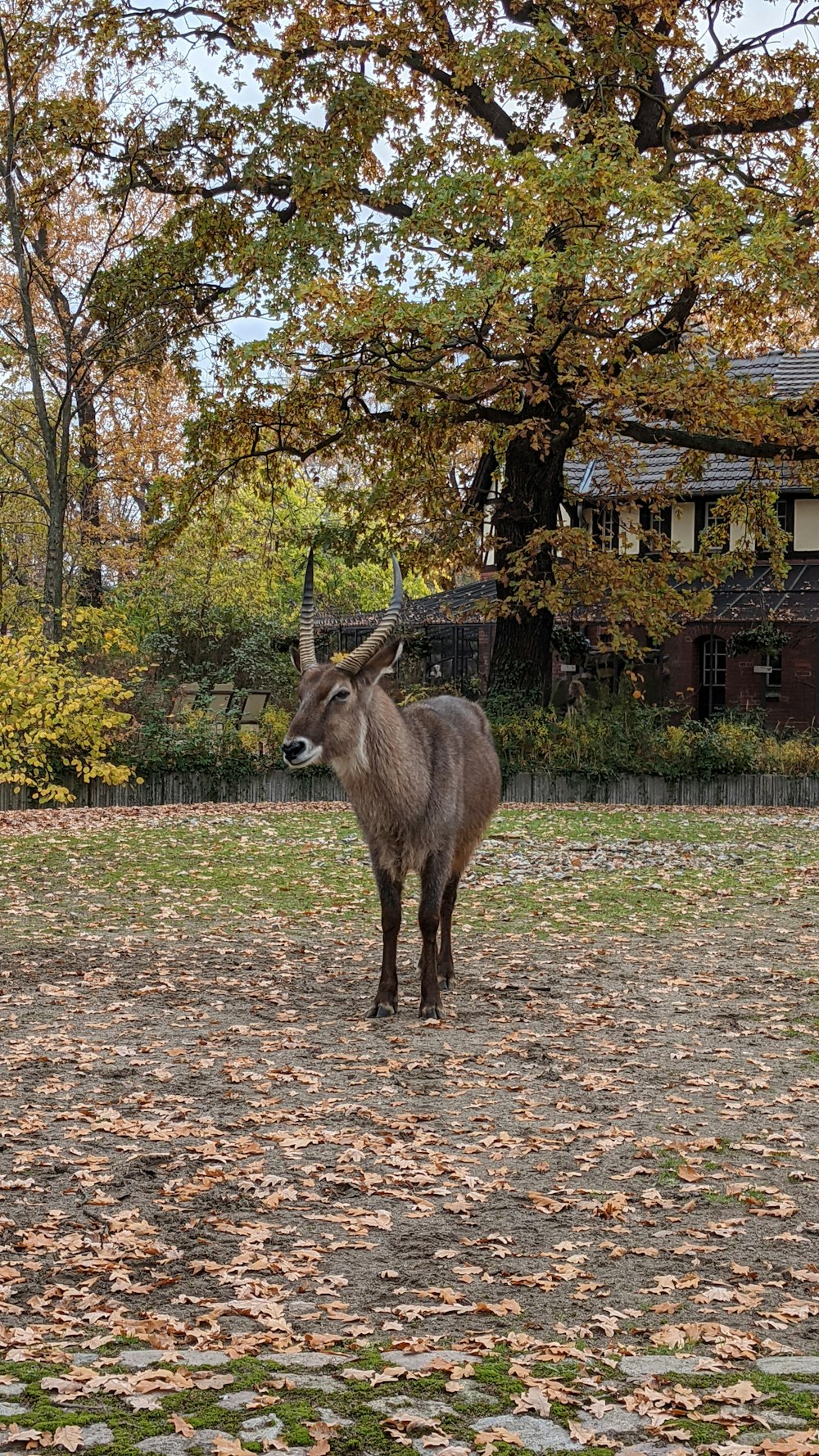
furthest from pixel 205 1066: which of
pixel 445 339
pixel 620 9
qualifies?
pixel 620 9

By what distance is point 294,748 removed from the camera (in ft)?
26.4

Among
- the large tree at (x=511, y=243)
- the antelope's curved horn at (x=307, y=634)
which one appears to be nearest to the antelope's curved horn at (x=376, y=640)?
the antelope's curved horn at (x=307, y=634)

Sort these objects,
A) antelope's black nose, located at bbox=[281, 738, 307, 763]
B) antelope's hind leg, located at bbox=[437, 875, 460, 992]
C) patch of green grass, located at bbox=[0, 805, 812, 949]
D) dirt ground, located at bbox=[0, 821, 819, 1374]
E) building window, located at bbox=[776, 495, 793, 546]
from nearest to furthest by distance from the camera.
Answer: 1. dirt ground, located at bbox=[0, 821, 819, 1374]
2. antelope's black nose, located at bbox=[281, 738, 307, 763]
3. antelope's hind leg, located at bbox=[437, 875, 460, 992]
4. patch of green grass, located at bbox=[0, 805, 812, 949]
5. building window, located at bbox=[776, 495, 793, 546]

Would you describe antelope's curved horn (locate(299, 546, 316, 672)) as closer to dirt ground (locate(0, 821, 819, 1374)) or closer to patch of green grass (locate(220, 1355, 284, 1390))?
dirt ground (locate(0, 821, 819, 1374))

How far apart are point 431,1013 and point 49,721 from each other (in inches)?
462

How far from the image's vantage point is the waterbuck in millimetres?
8375

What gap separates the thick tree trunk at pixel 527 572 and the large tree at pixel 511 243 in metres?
0.05

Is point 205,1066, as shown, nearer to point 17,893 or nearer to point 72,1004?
point 72,1004

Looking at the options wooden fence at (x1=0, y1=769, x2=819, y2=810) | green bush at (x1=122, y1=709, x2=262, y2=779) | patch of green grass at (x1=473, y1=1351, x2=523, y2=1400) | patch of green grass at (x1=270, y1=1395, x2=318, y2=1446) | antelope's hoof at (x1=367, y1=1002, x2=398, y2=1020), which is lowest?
patch of green grass at (x1=473, y1=1351, x2=523, y2=1400)

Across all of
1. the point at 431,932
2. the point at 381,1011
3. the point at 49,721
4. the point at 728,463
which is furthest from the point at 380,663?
the point at 728,463

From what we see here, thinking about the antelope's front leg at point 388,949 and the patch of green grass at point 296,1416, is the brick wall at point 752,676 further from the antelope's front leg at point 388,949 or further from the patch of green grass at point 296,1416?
the patch of green grass at point 296,1416

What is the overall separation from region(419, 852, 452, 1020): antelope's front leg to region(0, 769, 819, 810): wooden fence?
12.8m

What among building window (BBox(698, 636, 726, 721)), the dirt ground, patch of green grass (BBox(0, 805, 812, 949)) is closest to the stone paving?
the dirt ground

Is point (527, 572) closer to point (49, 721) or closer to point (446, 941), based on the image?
point (49, 721)
